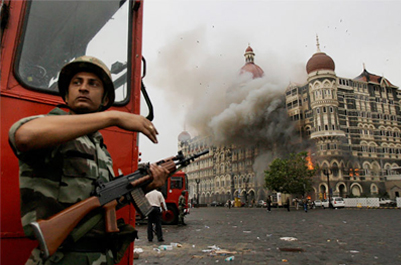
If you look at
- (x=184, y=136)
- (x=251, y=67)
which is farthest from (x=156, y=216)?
(x=184, y=136)

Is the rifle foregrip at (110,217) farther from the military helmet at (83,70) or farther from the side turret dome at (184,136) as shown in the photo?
the side turret dome at (184,136)

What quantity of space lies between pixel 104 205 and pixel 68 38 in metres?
1.54

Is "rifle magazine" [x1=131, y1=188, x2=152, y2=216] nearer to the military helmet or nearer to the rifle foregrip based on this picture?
the rifle foregrip

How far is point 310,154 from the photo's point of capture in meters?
48.6

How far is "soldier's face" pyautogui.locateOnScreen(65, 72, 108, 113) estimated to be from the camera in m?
1.49

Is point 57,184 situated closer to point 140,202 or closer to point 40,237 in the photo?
point 40,237

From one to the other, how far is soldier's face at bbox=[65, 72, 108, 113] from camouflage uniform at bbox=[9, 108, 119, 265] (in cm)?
18

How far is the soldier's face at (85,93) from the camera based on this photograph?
149cm

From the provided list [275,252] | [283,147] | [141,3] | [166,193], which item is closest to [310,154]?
[283,147]

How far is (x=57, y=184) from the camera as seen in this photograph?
1.35 m

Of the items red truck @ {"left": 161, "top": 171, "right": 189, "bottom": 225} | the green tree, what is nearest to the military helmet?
red truck @ {"left": 161, "top": 171, "right": 189, "bottom": 225}

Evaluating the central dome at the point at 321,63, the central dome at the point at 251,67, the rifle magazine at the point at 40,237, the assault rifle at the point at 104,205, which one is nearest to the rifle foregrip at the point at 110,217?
the assault rifle at the point at 104,205

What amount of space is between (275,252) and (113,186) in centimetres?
554

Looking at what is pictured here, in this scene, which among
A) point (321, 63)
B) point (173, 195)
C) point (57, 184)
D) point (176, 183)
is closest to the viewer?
point (57, 184)
